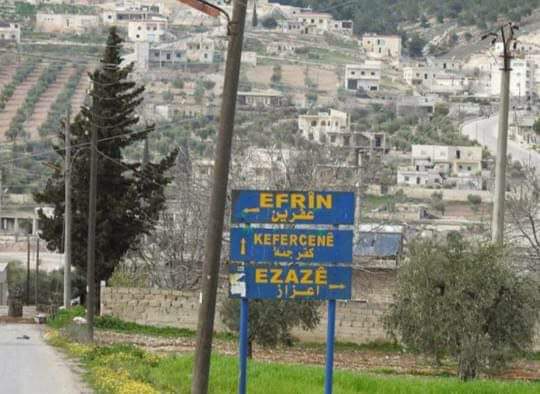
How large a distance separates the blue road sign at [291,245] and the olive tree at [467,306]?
10.6 meters

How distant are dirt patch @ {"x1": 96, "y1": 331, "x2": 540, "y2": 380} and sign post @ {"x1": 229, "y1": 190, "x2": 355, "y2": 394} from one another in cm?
1117

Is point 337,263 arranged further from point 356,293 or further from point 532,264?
point 356,293

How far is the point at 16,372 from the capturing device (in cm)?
2550

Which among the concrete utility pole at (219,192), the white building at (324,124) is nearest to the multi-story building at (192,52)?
→ the white building at (324,124)

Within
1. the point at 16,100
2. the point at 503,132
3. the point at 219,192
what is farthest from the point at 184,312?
the point at 16,100

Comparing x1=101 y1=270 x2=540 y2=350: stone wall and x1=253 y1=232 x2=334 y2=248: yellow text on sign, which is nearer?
x1=253 y1=232 x2=334 y2=248: yellow text on sign

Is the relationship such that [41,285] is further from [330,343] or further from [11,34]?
[11,34]

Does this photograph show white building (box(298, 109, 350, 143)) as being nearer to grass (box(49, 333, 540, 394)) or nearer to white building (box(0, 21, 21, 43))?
white building (box(0, 21, 21, 43))

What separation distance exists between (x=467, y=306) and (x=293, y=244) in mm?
11057

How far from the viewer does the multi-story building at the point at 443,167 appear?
12431 cm

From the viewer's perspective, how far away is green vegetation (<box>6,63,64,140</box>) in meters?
132

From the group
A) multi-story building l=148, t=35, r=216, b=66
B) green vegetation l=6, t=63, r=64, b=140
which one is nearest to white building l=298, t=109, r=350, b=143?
green vegetation l=6, t=63, r=64, b=140

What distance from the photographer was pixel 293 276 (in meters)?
19.2

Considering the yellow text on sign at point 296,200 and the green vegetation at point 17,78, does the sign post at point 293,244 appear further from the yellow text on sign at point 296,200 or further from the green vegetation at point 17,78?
the green vegetation at point 17,78
